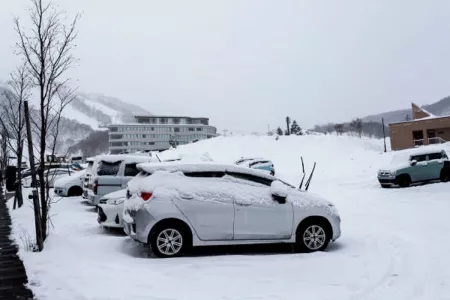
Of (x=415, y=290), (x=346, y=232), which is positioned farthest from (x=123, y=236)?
(x=415, y=290)

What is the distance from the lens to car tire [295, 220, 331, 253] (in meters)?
7.52

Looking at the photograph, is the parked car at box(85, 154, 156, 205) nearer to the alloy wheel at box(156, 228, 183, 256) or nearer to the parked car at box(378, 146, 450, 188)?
the alloy wheel at box(156, 228, 183, 256)

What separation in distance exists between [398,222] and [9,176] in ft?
70.8

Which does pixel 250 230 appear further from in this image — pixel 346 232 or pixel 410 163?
pixel 410 163

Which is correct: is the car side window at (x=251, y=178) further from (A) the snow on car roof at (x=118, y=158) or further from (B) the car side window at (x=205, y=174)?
(A) the snow on car roof at (x=118, y=158)

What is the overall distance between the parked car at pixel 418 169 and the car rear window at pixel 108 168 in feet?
42.2

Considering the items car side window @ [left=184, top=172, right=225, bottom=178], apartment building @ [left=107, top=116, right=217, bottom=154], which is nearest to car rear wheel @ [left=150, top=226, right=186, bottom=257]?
car side window @ [left=184, top=172, right=225, bottom=178]

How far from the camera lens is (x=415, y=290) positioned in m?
5.17

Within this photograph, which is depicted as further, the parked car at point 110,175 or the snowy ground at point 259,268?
the parked car at point 110,175

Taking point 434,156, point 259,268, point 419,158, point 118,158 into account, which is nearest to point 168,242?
point 259,268

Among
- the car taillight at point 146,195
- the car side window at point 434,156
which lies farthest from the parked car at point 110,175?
the car side window at point 434,156

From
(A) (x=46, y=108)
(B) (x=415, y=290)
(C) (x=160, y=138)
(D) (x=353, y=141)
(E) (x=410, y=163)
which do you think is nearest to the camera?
(B) (x=415, y=290)

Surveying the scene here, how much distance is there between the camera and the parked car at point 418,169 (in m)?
19.7

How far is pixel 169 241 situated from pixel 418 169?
52.7 ft
